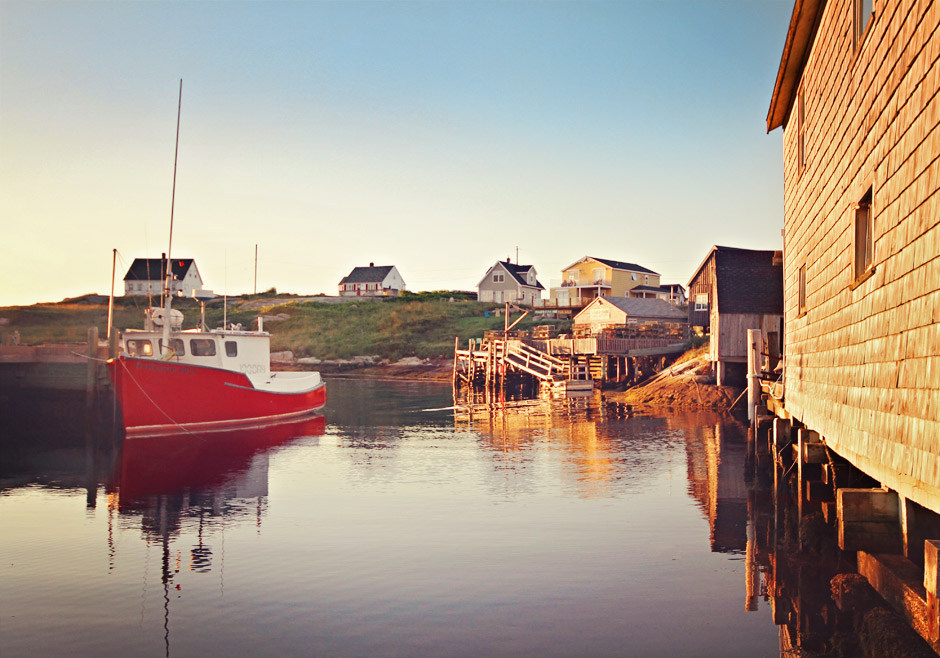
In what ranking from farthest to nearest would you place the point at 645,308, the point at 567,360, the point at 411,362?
the point at 411,362, the point at 645,308, the point at 567,360

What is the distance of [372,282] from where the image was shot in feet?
361

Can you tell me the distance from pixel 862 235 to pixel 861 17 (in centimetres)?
285

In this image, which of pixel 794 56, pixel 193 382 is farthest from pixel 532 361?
pixel 794 56

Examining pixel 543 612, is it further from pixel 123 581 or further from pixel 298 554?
pixel 123 581

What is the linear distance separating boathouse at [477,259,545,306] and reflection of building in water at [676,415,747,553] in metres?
64.0

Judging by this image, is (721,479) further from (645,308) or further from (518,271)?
(518,271)

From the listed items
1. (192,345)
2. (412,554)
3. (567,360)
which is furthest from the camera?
(567,360)

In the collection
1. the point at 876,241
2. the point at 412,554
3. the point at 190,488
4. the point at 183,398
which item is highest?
the point at 876,241

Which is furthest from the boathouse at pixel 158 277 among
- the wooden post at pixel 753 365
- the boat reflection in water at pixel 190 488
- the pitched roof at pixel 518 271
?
the wooden post at pixel 753 365

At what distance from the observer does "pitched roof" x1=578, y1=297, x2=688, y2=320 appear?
61.4 m

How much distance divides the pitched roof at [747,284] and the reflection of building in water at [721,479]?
6469mm

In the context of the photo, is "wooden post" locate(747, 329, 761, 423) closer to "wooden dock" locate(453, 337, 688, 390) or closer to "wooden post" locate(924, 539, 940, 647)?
"wooden post" locate(924, 539, 940, 647)

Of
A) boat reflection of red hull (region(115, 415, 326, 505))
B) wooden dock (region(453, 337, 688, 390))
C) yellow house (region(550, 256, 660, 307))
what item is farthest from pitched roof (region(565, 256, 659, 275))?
boat reflection of red hull (region(115, 415, 326, 505))

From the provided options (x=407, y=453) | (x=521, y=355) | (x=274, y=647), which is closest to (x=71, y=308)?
(x=521, y=355)
